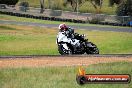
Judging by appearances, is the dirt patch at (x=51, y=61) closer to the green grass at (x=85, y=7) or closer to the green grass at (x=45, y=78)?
the green grass at (x=45, y=78)

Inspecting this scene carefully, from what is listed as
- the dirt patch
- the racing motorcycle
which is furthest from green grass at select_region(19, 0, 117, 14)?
the dirt patch

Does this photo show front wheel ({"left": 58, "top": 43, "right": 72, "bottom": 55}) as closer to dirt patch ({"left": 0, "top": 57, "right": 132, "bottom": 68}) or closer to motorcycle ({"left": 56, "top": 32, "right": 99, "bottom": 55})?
motorcycle ({"left": 56, "top": 32, "right": 99, "bottom": 55})

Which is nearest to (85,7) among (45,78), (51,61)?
(51,61)

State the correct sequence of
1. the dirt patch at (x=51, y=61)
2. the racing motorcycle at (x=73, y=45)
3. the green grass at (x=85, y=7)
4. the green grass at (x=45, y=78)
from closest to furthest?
1. the green grass at (x=45, y=78)
2. the dirt patch at (x=51, y=61)
3. the racing motorcycle at (x=73, y=45)
4. the green grass at (x=85, y=7)

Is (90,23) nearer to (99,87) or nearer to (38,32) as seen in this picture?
(38,32)

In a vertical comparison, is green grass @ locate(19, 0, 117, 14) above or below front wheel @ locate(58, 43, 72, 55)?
below

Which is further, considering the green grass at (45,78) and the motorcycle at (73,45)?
the motorcycle at (73,45)

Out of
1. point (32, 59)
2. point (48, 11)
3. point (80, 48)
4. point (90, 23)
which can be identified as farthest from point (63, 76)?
point (48, 11)

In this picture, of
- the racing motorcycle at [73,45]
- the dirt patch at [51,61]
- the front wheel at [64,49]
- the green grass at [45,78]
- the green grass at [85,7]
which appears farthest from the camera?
the green grass at [85,7]

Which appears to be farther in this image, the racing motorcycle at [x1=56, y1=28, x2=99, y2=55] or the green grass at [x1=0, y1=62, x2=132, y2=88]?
the racing motorcycle at [x1=56, y1=28, x2=99, y2=55]

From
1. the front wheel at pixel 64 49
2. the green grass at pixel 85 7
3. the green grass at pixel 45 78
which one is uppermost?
the green grass at pixel 45 78

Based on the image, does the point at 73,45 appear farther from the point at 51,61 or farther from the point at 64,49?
the point at 51,61

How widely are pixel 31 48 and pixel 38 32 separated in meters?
17.8

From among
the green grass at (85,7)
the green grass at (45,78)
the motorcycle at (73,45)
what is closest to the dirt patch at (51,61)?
the green grass at (45,78)
